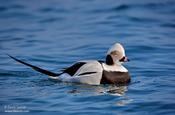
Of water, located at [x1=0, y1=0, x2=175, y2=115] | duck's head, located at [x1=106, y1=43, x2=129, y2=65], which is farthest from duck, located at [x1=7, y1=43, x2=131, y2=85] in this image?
water, located at [x1=0, y1=0, x2=175, y2=115]

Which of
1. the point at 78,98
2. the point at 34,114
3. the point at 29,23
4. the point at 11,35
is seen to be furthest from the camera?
the point at 29,23

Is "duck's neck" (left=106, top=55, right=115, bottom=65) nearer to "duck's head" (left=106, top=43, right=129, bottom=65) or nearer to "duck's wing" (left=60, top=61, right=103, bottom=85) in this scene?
"duck's head" (left=106, top=43, right=129, bottom=65)

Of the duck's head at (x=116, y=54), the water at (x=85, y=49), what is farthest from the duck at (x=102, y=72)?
the water at (x=85, y=49)

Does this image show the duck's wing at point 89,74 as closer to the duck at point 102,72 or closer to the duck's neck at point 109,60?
the duck at point 102,72

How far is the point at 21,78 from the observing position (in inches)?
508

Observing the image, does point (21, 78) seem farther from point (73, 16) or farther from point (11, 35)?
point (73, 16)

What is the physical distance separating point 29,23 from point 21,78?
24.4ft

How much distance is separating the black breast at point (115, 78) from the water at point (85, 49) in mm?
118

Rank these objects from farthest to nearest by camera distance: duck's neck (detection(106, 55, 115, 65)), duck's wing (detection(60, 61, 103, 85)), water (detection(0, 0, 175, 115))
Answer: duck's neck (detection(106, 55, 115, 65)) < duck's wing (detection(60, 61, 103, 85)) < water (detection(0, 0, 175, 115))

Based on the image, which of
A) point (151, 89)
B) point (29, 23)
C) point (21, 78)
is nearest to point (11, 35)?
point (29, 23)

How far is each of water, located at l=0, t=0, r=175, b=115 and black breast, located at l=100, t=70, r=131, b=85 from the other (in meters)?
0.12

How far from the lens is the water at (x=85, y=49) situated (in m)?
11.1

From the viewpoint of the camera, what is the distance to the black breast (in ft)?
40.5

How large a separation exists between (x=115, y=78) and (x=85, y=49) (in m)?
4.03
